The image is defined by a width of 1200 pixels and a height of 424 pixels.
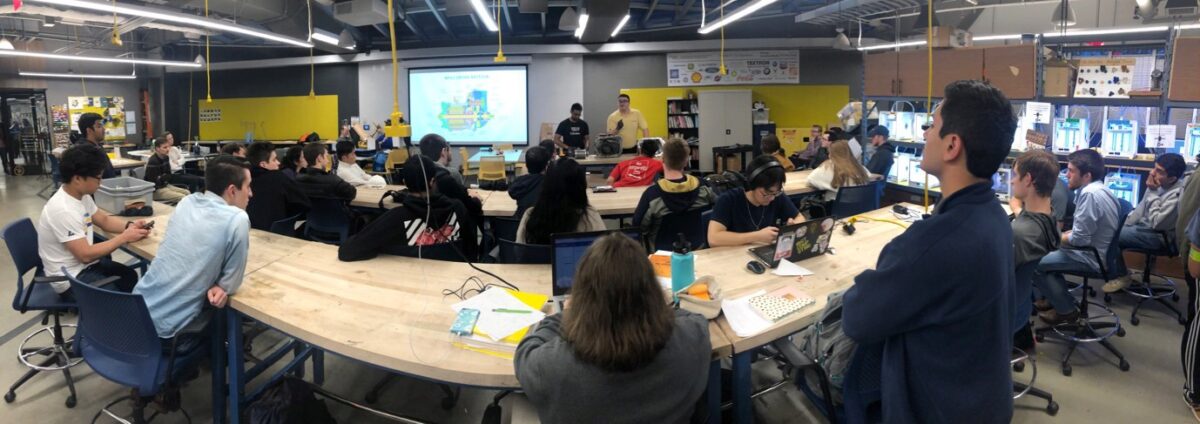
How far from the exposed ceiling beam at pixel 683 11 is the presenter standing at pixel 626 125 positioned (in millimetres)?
1651

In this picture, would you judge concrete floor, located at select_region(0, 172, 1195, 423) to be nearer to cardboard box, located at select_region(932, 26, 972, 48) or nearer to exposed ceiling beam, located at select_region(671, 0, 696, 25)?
cardboard box, located at select_region(932, 26, 972, 48)

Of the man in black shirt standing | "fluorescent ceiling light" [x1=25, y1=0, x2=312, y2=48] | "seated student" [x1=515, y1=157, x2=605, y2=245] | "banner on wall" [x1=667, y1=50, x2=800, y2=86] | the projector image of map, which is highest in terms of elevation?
"banner on wall" [x1=667, y1=50, x2=800, y2=86]

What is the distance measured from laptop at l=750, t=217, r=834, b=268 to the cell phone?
4.61 ft

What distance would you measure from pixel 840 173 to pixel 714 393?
3.99m

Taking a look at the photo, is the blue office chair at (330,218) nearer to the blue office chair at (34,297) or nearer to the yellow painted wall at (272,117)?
the blue office chair at (34,297)

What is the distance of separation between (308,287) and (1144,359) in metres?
4.71

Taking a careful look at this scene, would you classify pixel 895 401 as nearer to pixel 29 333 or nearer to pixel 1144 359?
pixel 1144 359

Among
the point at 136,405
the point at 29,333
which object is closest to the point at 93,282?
the point at 136,405

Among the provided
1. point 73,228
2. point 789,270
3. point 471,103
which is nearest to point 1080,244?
point 789,270

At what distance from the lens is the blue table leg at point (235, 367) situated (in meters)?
2.60

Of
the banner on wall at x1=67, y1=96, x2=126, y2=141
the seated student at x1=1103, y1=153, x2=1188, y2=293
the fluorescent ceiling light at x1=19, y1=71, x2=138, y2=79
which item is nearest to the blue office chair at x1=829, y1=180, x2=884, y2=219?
the seated student at x1=1103, y1=153, x2=1188, y2=293

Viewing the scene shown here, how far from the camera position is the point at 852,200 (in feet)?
17.6

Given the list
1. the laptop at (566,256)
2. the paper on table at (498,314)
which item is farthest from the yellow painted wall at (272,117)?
the laptop at (566,256)

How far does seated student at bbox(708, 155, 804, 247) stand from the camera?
10.6 feet
